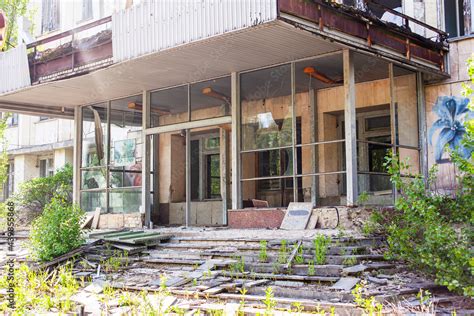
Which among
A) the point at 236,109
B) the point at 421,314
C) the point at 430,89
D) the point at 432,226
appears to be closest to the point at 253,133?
the point at 236,109

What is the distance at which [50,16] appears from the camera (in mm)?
23672

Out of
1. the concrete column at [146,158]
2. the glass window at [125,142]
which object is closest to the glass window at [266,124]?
the concrete column at [146,158]

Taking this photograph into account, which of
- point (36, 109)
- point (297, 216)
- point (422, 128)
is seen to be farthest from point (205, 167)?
point (422, 128)

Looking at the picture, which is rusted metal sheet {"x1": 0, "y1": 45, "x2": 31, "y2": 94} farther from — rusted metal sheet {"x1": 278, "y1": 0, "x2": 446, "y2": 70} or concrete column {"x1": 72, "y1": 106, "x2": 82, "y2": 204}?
rusted metal sheet {"x1": 278, "y1": 0, "x2": 446, "y2": 70}

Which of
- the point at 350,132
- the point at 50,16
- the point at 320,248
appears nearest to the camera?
the point at 320,248

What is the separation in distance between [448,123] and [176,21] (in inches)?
246

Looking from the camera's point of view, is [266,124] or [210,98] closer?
[266,124]

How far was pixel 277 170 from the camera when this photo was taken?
533 inches

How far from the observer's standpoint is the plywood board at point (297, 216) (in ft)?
37.9

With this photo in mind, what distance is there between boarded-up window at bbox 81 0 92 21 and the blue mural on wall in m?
13.9

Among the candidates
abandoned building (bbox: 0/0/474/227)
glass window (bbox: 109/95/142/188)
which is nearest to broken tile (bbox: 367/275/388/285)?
abandoned building (bbox: 0/0/474/227)

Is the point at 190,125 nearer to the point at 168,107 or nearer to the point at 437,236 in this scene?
the point at 168,107

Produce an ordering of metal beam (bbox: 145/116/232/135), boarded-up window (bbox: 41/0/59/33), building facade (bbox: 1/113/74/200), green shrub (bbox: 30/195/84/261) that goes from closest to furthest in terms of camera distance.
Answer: green shrub (bbox: 30/195/84/261) → metal beam (bbox: 145/116/232/135) → building facade (bbox: 1/113/74/200) → boarded-up window (bbox: 41/0/59/33)

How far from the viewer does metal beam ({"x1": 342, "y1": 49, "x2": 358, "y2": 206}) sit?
36.6 ft
